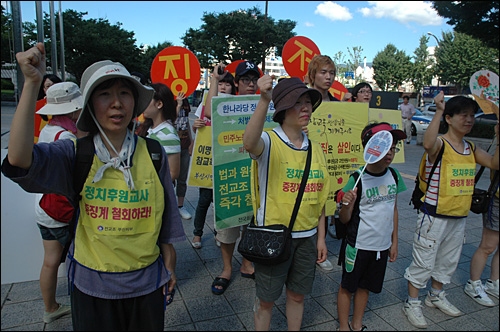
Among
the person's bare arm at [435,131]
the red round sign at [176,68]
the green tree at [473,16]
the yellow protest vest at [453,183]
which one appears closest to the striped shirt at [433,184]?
the yellow protest vest at [453,183]

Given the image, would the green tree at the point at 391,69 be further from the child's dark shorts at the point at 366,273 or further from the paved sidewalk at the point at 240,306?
the child's dark shorts at the point at 366,273

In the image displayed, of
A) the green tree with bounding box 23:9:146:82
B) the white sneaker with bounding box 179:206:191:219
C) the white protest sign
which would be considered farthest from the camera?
the green tree with bounding box 23:9:146:82

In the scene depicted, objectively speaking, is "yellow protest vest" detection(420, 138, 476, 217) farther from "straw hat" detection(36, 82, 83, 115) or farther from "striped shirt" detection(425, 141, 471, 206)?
"straw hat" detection(36, 82, 83, 115)

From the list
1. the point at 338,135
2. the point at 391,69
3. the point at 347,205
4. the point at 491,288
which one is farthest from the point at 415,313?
the point at 391,69

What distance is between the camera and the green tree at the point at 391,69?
39219 mm

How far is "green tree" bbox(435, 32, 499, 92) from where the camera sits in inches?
1192

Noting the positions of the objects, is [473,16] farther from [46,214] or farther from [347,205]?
[46,214]

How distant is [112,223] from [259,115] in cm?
93

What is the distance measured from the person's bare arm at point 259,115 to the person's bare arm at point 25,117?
1.03 meters

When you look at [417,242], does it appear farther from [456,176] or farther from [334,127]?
[334,127]

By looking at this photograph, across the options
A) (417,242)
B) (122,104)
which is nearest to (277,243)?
(122,104)

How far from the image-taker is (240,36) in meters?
27.9

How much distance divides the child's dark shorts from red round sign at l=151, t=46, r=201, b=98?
282 cm

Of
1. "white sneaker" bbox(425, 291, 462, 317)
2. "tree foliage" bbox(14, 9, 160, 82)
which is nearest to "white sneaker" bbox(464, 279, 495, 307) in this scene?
"white sneaker" bbox(425, 291, 462, 317)
